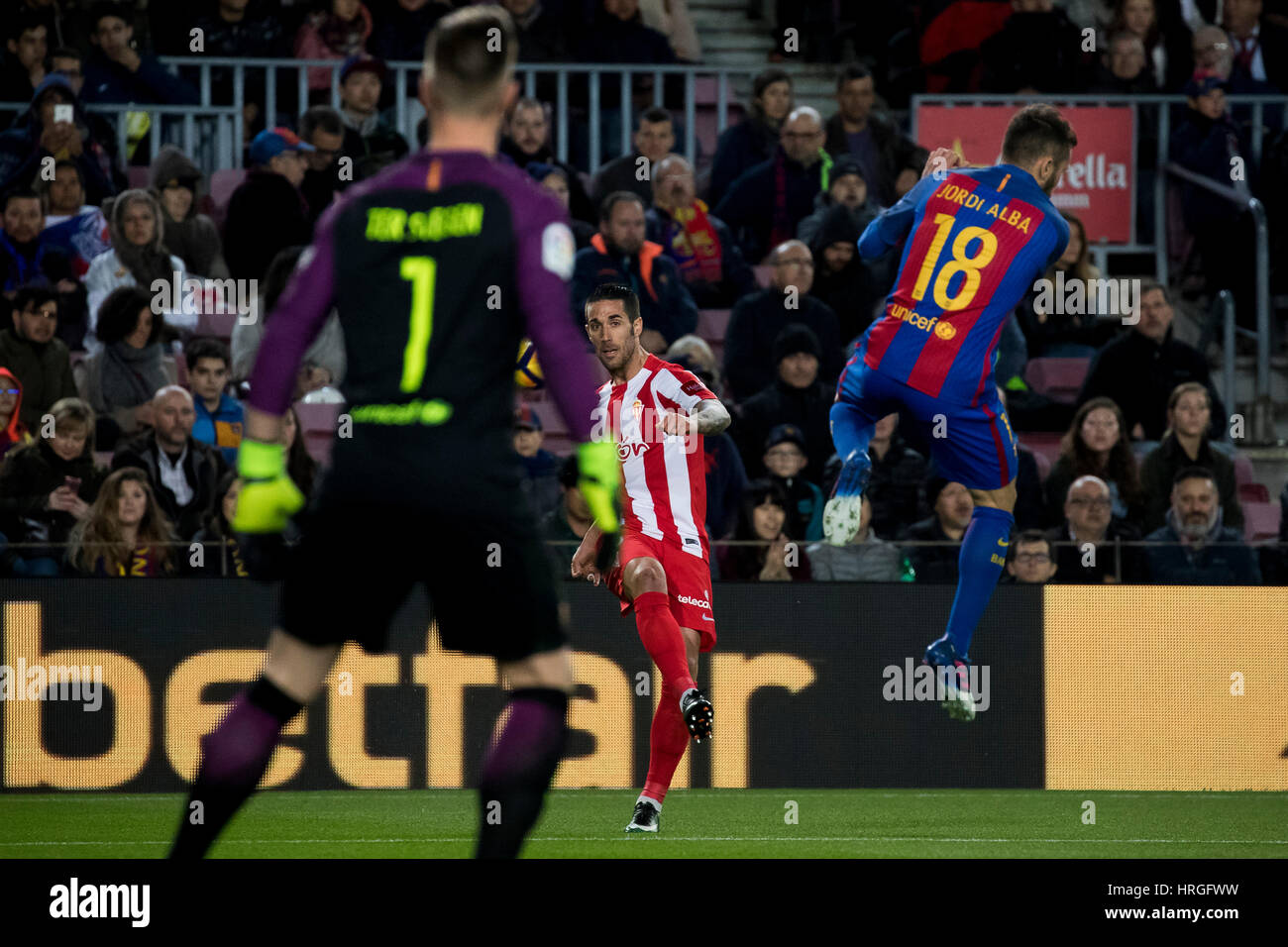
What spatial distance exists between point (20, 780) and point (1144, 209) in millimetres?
9197

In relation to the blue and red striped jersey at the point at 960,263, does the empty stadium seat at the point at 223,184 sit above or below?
above

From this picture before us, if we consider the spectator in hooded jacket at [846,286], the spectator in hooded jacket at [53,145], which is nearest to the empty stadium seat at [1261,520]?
the spectator in hooded jacket at [846,286]

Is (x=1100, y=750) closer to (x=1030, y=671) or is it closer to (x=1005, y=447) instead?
(x=1030, y=671)

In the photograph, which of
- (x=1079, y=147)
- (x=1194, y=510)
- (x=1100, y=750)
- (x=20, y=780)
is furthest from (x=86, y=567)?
(x=1079, y=147)

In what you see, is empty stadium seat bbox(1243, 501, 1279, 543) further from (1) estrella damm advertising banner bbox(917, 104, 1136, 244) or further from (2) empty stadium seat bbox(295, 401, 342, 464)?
(2) empty stadium seat bbox(295, 401, 342, 464)

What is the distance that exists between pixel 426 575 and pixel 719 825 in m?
4.39

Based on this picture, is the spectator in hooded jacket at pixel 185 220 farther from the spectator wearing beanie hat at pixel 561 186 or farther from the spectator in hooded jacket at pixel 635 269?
the spectator in hooded jacket at pixel 635 269

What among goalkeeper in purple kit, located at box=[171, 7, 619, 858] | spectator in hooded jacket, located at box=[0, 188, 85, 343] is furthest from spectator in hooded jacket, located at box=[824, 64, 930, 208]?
goalkeeper in purple kit, located at box=[171, 7, 619, 858]

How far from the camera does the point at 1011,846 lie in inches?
323

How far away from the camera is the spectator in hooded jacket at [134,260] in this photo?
40.4 feet

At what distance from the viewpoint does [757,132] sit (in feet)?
46.0

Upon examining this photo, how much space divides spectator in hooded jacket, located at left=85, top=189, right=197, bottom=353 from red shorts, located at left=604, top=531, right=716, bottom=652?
504 cm

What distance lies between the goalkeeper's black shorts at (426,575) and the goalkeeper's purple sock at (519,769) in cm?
16

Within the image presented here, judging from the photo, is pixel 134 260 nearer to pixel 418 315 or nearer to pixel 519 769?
pixel 418 315
